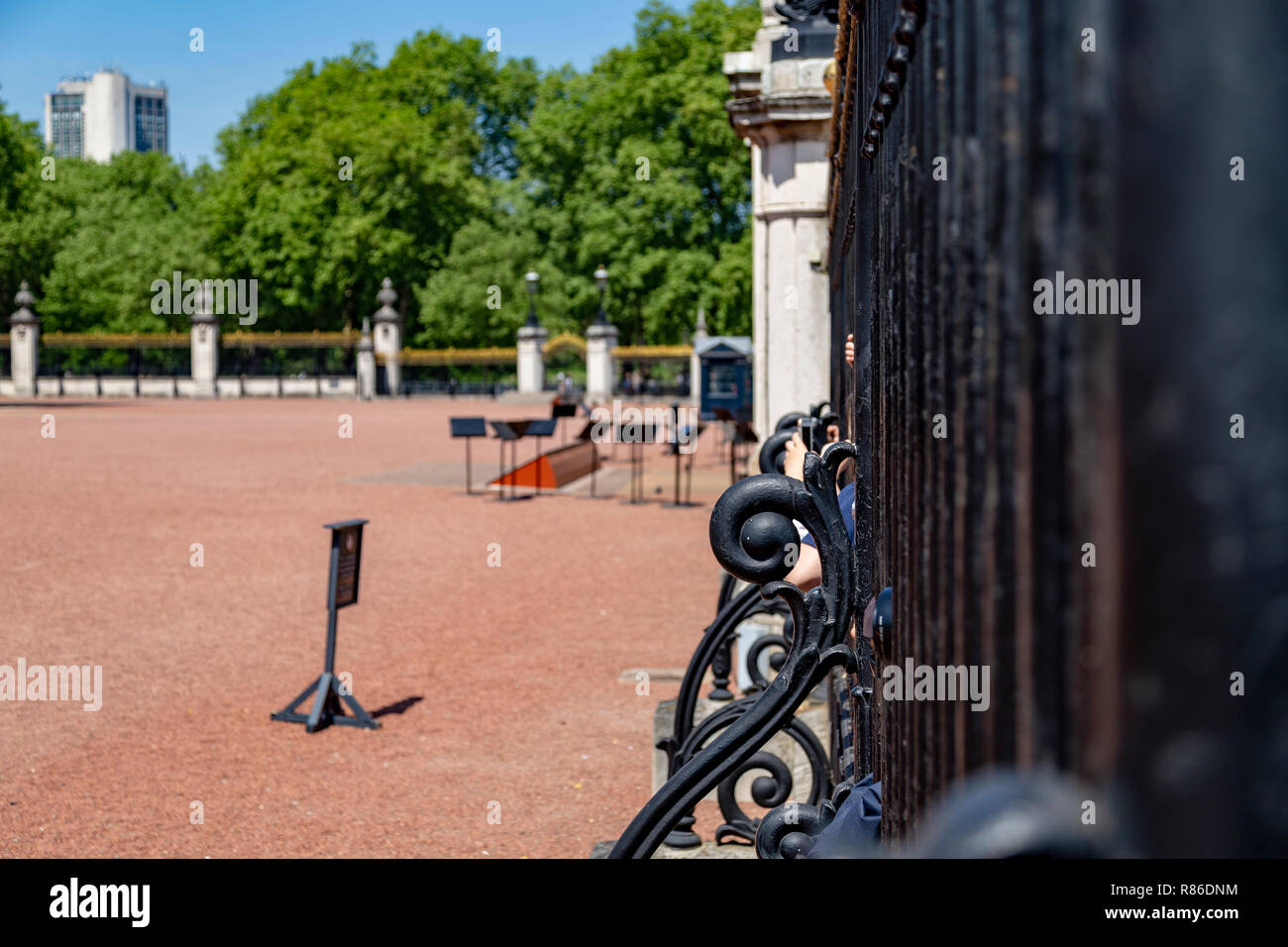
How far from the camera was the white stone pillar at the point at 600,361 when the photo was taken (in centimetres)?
5009

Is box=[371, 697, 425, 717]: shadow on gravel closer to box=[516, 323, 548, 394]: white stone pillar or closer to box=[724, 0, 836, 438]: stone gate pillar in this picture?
box=[724, 0, 836, 438]: stone gate pillar

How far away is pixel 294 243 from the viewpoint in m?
56.3

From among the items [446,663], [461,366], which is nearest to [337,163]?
[461,366]

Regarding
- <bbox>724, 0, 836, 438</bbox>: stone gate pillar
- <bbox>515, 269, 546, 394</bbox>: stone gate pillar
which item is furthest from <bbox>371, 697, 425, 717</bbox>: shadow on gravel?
<bbox>515, 269, 546, 394</bbox>: stone gate pillar

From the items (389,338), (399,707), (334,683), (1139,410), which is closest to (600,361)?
(389,338)

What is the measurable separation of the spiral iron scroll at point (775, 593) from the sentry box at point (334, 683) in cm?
465

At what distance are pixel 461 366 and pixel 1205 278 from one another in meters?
59.0

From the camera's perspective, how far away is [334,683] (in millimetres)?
6578

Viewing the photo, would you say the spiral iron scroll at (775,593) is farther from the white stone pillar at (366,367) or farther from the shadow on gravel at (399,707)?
the white stone pillar at (366,367)

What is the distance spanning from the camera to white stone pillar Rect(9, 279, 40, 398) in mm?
54562

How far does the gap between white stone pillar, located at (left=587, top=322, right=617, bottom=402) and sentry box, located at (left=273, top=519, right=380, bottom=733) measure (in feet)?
143

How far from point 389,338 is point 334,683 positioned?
168 feet

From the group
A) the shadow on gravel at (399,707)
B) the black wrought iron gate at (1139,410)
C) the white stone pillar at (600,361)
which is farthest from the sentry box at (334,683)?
the white stone pillar at (600,361)
